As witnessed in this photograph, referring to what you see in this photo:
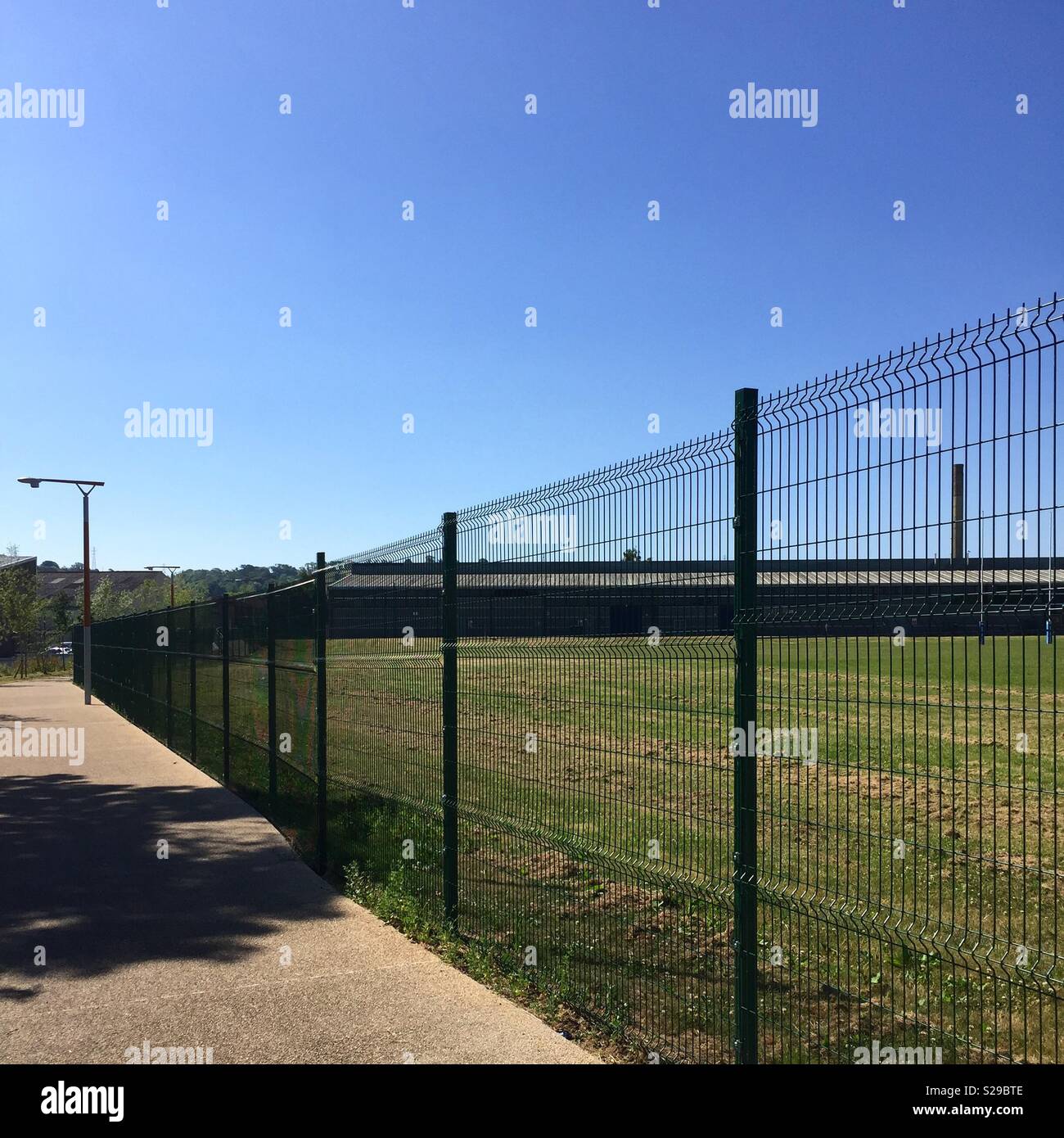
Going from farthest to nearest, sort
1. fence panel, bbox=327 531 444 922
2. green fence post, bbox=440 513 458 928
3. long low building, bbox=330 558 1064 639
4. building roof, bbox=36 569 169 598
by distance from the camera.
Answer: building roof, bbox=36 569 169 598 < fence panel, bbox=327 531 444 922 < green fence post, bbox=440 513 458 928 < long low building, bbox=330 558 1064 639

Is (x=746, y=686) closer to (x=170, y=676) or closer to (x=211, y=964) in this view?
(x=211, y=964)

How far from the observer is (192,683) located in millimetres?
15180

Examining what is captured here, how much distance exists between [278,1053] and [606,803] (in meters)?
1.83

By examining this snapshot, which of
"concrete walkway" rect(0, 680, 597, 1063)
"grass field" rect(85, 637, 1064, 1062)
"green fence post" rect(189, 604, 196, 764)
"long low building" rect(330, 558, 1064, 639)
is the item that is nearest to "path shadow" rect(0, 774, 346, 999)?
"concrete walkway" rect(0, 680, 597, 1063)

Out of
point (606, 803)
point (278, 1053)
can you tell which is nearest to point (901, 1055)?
point (606, 803)

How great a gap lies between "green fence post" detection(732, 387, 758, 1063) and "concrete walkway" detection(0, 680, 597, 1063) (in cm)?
114

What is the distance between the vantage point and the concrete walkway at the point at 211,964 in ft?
16.7

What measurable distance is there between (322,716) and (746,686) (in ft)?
17.7

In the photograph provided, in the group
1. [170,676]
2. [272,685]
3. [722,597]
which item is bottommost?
[170,676]

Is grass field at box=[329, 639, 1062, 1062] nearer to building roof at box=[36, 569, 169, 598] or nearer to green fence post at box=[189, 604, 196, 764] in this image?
green fence post at box=[189, 604, 196, 764]

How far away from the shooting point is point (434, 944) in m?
6.61

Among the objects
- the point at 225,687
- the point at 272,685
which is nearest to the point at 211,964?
the point at 272,685

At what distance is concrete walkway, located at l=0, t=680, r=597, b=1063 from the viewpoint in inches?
200
